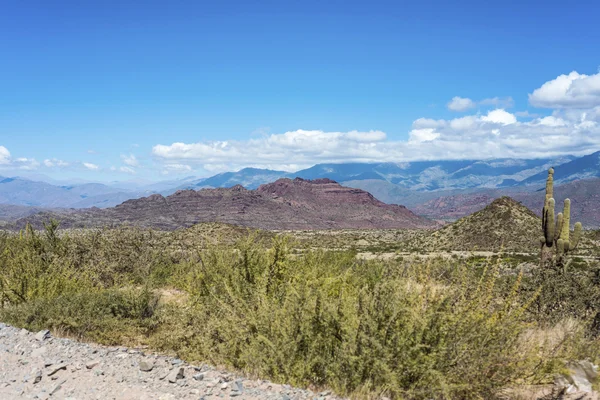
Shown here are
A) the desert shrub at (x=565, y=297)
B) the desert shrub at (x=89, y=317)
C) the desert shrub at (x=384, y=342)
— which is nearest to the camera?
the desert shrub at (x=384, y=342)

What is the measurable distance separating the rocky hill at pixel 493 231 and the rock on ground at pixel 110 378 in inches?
1924

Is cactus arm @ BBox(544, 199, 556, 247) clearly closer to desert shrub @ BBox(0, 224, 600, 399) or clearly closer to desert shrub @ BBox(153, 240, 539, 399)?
desert shrub @ BBox(0, 224, 600, 399)

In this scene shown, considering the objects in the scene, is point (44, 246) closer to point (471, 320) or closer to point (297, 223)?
point (471, 320)

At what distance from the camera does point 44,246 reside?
16172 mm

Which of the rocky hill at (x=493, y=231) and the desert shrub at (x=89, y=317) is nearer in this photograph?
the desert shrub at (x=89, y=317)

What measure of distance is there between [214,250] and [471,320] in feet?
21.2

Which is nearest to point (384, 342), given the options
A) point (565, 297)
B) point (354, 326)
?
point (354, 326)

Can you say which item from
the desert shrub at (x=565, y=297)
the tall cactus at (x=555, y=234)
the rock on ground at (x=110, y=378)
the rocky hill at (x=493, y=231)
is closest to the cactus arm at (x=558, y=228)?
the tall cactus at (x=555, y=234)

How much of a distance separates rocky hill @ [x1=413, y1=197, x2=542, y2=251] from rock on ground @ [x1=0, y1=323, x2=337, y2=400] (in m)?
48.9

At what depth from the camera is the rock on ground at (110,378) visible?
5527 mm

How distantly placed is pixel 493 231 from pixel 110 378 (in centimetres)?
5706

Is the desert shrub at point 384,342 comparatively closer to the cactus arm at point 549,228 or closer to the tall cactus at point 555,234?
the tall cactus at point 555,234

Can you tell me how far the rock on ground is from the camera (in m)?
5.53

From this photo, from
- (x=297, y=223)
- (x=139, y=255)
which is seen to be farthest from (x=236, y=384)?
(x=297, y=223)
